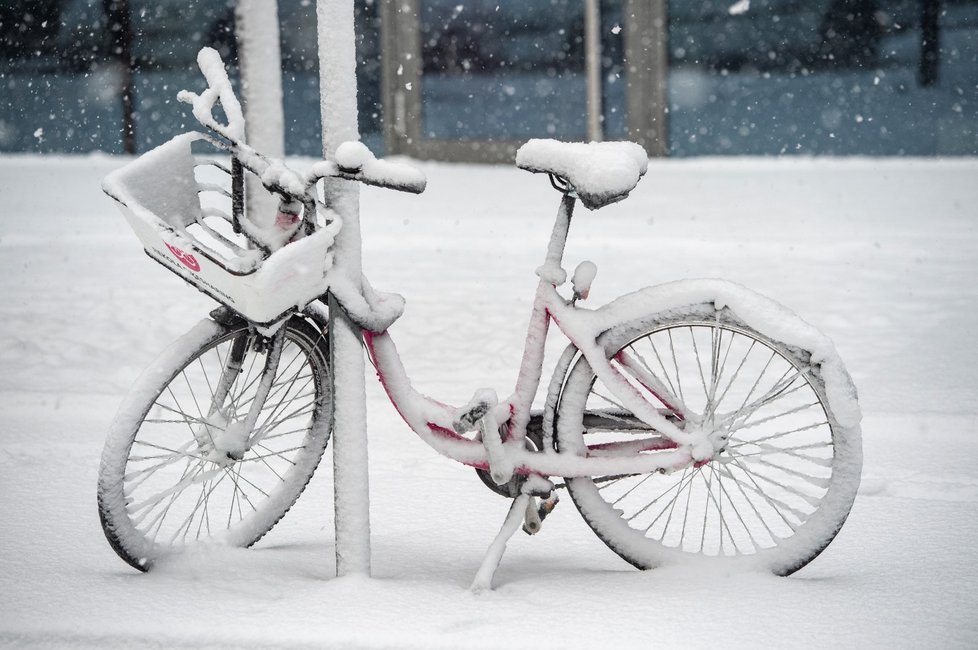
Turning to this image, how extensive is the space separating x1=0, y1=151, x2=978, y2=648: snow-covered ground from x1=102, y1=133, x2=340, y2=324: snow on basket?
749 millimetres

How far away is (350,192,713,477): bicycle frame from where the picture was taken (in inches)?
105

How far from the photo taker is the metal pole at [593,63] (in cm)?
1153

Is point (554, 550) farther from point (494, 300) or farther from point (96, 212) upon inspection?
point (96, 212)

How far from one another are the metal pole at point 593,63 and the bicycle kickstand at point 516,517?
9.13 m

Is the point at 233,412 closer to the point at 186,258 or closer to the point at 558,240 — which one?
the point at 186,258

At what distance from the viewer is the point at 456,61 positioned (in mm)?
11914

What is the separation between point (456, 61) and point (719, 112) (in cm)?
298

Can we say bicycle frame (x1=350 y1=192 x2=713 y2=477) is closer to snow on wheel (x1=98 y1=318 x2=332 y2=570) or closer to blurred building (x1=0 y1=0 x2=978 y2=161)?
snow on wheel (x1=98 y1=318 x2=332 y2=570)

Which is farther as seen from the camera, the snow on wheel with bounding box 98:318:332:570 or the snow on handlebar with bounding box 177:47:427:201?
the snow on wheel with bounding box 98:318:332:570

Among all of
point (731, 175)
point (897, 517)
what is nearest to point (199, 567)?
point (897, 517)

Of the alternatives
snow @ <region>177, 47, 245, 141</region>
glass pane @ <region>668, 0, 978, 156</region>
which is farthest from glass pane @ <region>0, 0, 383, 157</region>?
snow @ <region>177, 47, 245, 141</region>

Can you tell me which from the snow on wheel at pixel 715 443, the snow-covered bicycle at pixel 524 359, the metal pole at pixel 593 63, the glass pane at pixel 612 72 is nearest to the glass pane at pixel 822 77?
the glass pane at pixel 612 72

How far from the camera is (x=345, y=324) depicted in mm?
2652

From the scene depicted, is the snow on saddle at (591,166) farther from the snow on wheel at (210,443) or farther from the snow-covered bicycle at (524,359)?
the snow on wheel at (210,443)
